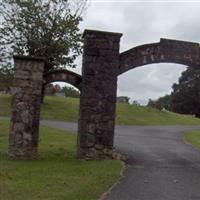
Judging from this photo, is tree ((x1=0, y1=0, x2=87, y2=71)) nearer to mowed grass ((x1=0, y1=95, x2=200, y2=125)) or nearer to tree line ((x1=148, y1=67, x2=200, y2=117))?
mowed grass ((x1=0, y1=95, x2=200, y2=125))

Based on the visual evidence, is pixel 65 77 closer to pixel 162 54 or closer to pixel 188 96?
pixel 162 54

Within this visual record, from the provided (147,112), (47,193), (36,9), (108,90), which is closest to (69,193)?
(47,193)

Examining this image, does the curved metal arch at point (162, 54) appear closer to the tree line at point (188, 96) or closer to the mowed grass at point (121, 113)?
the mowed grass at point (121, 113)

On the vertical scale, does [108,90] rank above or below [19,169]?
above

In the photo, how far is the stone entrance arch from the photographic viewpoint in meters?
19.6

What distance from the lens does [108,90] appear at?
20.0 meters

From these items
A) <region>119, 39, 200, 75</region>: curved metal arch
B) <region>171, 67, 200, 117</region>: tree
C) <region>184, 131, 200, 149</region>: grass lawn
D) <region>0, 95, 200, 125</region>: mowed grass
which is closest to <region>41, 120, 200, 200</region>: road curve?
<region>184, 131, 200, 149</region>: grass lawn

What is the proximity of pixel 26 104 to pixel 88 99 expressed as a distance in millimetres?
2102

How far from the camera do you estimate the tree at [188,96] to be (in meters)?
73.9

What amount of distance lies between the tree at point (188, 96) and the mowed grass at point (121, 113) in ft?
81.1

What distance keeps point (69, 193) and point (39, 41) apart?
94.1 ft

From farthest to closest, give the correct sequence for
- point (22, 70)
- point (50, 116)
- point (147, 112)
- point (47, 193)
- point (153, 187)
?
point (147, 112) < point (50, 116) < point (22, 70) < point (153, 187) < point (47, 193)

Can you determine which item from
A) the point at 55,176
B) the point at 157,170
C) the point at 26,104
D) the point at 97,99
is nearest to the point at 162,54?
the point at 97,99

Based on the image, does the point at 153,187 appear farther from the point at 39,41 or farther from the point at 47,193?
the point at 39,41
